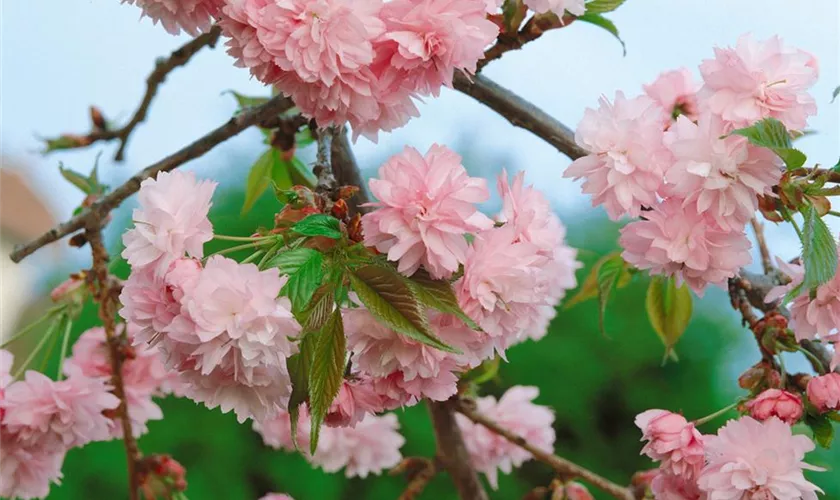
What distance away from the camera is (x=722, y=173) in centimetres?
37

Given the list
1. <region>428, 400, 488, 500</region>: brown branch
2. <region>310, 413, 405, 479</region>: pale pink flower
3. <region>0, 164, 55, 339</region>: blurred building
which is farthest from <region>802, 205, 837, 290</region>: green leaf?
<region>0, 164, 55, 339</region>: blurred building

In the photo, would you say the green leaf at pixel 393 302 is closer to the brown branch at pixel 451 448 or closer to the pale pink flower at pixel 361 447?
the brown branch at pixel 451 448

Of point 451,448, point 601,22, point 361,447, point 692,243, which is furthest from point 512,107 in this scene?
point 361,447

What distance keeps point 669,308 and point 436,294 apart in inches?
13.6

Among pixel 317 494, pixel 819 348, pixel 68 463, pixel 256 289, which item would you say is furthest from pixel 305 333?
pixel 68 463

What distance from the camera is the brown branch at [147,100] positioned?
2.19 feet

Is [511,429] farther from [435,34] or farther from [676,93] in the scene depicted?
[435,34]

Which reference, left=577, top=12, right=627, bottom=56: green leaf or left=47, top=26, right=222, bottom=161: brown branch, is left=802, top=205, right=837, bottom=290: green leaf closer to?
left=577, top=12, right=627, bottom=56: green leaf

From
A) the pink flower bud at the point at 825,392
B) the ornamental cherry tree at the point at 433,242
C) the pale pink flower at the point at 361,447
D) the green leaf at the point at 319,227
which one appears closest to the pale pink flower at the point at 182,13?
the ornamental cherry tree at the point at 433,242

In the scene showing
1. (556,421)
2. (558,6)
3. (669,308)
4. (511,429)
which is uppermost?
(558,6)

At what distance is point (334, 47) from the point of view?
0.36 metres

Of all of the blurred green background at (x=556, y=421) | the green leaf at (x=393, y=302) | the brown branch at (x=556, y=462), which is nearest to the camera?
the green leaf at (x=393, y=302)

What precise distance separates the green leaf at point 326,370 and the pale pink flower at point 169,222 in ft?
Answer: 0.22

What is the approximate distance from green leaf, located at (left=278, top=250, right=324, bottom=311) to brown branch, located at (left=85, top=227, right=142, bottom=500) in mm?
298
